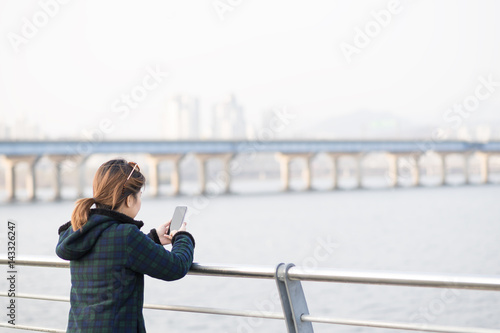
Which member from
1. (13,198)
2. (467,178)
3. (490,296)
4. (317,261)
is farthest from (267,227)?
(467,178)

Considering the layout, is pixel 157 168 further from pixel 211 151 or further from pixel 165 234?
pixel 165 234

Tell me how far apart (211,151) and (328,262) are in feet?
208

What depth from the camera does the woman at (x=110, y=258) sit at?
298cm

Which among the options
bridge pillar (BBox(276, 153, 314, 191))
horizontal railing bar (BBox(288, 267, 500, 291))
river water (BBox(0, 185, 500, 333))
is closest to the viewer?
horizontal railing bar (BBox(288, 267, 500, 291))

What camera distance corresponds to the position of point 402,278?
9.66 feet

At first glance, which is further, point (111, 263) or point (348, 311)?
point (348, 311)

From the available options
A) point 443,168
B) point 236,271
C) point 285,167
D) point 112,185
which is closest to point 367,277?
point 236,271

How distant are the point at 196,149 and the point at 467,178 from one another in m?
67.4

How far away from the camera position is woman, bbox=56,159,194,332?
2.98 metres

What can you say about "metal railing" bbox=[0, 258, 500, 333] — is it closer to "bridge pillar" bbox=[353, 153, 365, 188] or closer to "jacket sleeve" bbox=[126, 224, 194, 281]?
"jacket sleeve" bbox=[126, 224, 194, 281]

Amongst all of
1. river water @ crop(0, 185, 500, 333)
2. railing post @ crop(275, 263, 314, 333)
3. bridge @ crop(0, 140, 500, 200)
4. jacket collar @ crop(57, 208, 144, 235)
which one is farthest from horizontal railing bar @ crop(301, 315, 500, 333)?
bridge @ crop(0, 140, 500, 200)

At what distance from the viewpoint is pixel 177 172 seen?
322 feet

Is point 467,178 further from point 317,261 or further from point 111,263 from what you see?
point 111,263

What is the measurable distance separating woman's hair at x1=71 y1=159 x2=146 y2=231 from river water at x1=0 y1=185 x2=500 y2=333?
3754 millimetres
